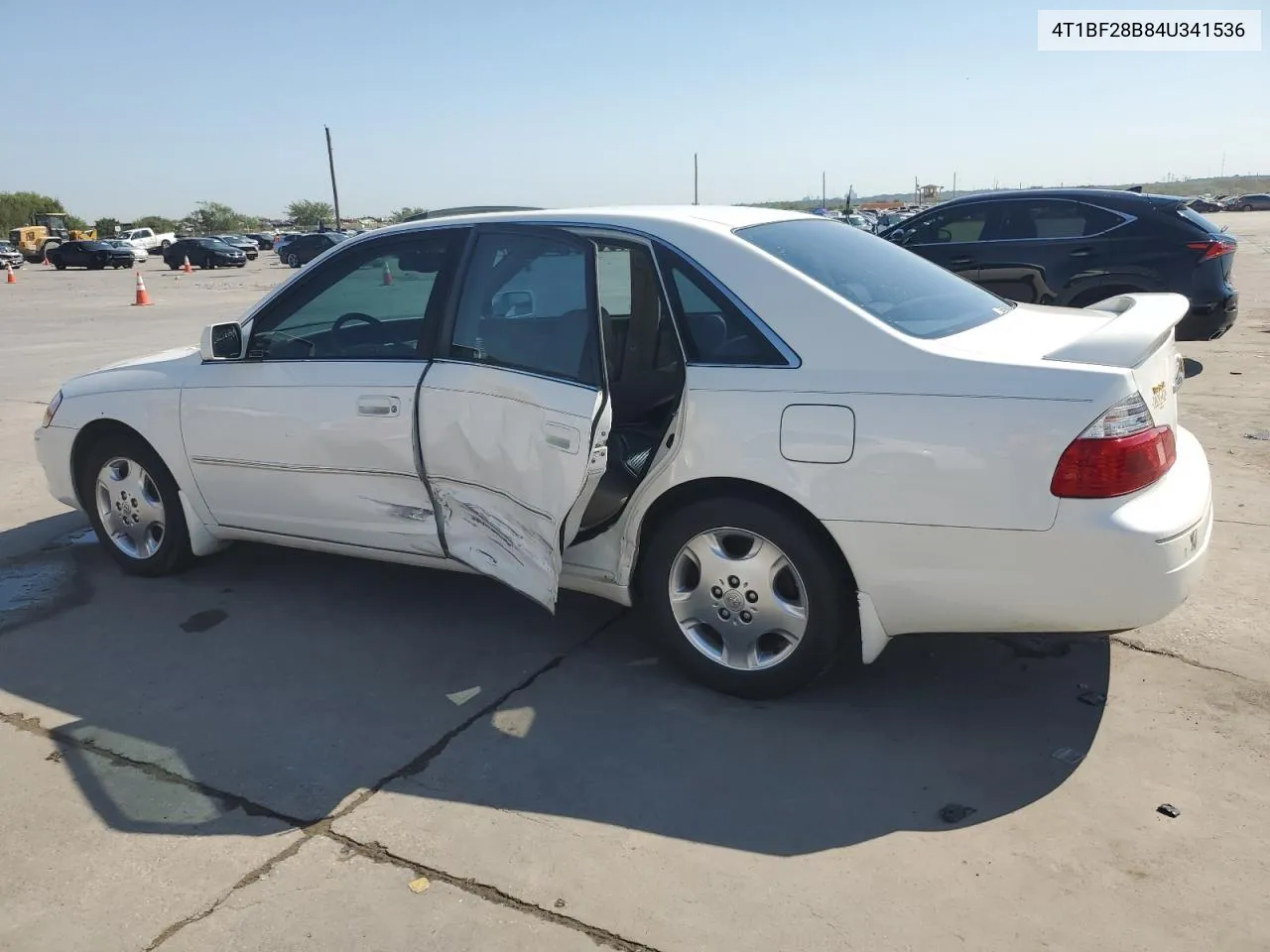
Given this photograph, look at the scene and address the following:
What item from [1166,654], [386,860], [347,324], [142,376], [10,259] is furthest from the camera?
[10,259]

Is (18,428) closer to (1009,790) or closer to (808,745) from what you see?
(808,745)

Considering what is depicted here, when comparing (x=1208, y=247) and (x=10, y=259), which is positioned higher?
(x=10, y=259)

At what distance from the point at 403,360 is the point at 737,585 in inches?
62.9

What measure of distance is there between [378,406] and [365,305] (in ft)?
2.05

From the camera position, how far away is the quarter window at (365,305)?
157 inches

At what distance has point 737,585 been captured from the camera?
337 cm

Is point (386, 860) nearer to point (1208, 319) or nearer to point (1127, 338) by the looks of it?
point (1127, 338)

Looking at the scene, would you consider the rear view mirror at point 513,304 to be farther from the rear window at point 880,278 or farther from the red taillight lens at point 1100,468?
the red taillight lens at point 1100,468

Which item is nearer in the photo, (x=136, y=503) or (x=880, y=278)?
(x=880, y=278)

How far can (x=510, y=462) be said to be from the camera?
358 centimetres

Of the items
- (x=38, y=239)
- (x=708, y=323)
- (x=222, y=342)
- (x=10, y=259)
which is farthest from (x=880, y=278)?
(x=38, y=239)

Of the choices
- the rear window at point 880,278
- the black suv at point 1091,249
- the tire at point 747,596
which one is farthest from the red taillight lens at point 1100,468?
the black suv at point 1091,249

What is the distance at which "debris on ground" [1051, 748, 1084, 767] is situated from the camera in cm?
309

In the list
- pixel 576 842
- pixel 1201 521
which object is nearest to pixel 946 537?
pixel 1201 521
